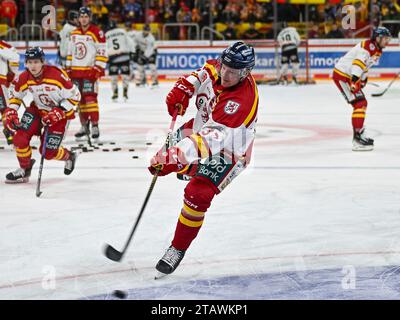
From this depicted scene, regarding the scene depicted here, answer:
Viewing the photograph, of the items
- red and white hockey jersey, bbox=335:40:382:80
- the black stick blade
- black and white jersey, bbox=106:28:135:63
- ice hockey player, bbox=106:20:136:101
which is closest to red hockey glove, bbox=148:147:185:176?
the black stick blade

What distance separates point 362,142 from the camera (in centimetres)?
877

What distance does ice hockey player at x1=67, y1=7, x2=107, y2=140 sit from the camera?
9586 mm

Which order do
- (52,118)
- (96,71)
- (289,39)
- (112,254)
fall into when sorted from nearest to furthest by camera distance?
(112,254)
(52,118)
(96,71)
(289,39)

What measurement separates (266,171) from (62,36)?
8050 millimetres

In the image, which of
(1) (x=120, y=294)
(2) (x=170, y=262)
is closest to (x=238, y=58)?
(2) (x=170, y=262)

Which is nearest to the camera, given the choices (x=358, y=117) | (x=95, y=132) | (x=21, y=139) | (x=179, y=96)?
(x=179, y=96)

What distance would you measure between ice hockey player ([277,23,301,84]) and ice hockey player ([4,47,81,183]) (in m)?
11.2

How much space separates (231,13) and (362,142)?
11515 mm

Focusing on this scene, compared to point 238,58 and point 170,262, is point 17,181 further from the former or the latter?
point 238,58

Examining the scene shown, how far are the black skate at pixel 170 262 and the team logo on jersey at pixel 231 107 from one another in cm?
71

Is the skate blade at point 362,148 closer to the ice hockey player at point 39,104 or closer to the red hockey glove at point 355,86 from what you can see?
the red hockey glove at point 355,86

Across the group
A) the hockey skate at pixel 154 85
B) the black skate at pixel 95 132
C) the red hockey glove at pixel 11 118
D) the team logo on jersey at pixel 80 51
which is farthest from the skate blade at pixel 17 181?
the hockey skate at pixel 154 85

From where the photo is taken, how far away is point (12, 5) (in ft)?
65.7

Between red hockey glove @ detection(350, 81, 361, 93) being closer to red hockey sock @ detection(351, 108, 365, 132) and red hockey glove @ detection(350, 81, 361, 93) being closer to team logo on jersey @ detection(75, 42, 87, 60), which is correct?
red hockey sock @ detection(351, 108, 365, 132)
